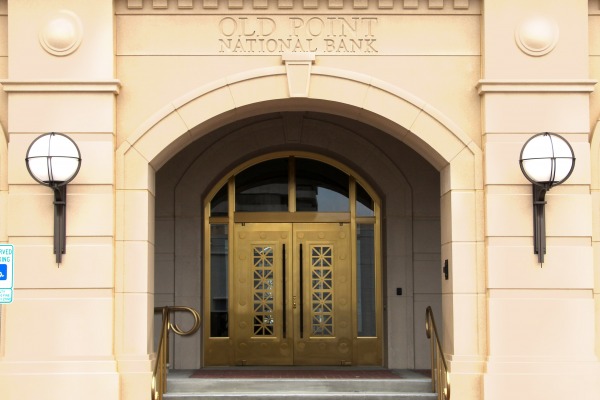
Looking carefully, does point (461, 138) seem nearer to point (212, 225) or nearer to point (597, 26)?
point (597, 26)

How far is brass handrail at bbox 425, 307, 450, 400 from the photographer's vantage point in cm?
1154

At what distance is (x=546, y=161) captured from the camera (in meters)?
11.2

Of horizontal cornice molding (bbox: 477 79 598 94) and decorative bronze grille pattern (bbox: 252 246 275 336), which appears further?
decorative bronze grille pattern (bbox: 252 246 275 336)

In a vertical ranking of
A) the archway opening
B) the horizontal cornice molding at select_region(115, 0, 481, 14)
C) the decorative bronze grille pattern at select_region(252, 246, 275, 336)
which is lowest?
the decorative bronze grille pattern at select_region(252, 246, 275, 336)

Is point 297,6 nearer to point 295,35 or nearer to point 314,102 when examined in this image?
point 295,35

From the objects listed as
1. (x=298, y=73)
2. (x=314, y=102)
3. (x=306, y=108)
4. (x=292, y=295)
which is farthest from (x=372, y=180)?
(x=298, y=73)

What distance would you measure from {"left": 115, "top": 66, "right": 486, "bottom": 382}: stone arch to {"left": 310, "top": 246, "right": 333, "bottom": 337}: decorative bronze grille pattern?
3107 millimetres

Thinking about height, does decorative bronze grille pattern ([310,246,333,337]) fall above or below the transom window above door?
below

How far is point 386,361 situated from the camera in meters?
14.6

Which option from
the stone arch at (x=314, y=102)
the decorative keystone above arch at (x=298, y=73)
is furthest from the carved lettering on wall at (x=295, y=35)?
the stone arch at (x=314, y=102)

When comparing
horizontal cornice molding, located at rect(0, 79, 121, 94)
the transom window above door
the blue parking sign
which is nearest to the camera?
the blue parking sign

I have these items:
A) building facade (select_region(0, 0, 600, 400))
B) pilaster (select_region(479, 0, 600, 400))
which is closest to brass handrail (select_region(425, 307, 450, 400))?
building facade (select_region(0, 0, 600, 400))

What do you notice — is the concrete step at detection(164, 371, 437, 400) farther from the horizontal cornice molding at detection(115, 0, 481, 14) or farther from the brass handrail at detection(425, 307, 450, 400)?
the horizontal cornice molding at detection(115, 0, 481, 14)

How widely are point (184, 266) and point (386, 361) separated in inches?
122
